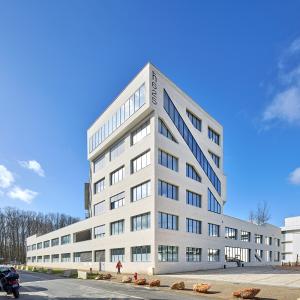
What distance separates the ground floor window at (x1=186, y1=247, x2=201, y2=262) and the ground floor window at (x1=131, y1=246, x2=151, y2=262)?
20.8ft

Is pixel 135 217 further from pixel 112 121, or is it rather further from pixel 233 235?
pixel 233 235

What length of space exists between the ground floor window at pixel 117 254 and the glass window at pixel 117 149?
12697 millimetres

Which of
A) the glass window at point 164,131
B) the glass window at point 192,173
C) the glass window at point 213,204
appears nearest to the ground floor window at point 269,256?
the glass window at point 213,204

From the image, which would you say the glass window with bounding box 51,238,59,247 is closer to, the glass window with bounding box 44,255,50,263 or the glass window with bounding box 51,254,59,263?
the glass window with bounding box 51,254,59,263

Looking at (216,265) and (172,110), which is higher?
(172,110)

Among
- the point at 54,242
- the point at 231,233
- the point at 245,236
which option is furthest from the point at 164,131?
the point at 54,242

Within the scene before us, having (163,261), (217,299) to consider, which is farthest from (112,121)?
(217,299)

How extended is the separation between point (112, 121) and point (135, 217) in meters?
14.8

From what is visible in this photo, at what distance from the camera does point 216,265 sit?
5697 centimetres

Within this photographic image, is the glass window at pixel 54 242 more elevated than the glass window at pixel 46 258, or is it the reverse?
the glass window at pixel 54 242

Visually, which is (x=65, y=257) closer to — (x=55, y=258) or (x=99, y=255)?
(x=55, y=258)

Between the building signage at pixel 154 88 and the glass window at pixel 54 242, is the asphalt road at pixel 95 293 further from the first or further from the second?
the glass window at pixel 54 242

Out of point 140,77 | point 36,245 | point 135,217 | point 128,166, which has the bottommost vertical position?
point 36,245

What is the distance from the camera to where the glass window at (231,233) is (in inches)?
2505
